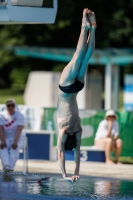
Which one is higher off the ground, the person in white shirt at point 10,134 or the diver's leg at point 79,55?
the diver's leg at point 79,55

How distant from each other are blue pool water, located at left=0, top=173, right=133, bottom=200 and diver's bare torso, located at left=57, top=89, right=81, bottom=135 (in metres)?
1.31

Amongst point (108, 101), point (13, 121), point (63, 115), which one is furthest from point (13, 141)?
point (108, 101)

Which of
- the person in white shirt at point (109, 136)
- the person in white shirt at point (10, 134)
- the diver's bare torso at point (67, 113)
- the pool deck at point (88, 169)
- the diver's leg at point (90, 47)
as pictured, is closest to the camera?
the diver's leg at point (90, 47)

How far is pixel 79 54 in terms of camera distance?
8.28m

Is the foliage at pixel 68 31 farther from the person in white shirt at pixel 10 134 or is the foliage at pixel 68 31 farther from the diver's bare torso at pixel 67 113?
the diver's bare torso at pixel 67 113

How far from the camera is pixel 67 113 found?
855 cm

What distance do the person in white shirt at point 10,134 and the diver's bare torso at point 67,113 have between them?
4795 millimetres

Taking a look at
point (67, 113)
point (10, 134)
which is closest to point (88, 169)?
point (10, 134)

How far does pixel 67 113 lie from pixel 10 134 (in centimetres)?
510

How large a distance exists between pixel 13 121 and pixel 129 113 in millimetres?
3825

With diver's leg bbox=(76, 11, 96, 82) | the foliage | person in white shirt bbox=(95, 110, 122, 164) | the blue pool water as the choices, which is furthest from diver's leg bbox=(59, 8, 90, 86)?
the foliage

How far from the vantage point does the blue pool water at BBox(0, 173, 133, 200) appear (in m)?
9.68

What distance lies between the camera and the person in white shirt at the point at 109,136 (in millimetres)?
15586

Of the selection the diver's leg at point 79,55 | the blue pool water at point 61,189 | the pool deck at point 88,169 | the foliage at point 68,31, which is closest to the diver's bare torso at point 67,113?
the diver's leg at point 79,55
